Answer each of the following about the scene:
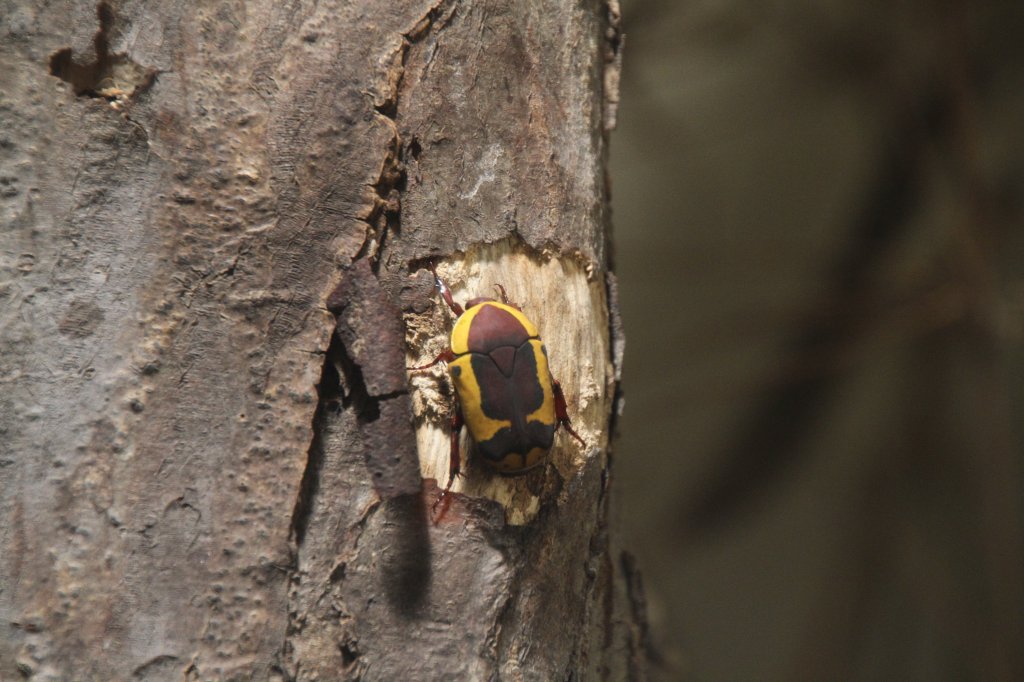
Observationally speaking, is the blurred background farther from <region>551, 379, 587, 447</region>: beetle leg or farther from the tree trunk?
the tree trunk

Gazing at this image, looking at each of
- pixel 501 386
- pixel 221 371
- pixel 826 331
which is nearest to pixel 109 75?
pixel 221 371

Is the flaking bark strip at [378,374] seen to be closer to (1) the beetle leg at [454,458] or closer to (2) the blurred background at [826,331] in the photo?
(1) the beetle leg at [454,458]

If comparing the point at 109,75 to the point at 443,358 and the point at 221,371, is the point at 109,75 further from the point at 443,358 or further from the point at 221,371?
the point at 443,358

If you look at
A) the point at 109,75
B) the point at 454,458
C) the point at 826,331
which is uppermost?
the point at 826,331

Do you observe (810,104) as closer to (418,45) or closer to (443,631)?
(418,45)

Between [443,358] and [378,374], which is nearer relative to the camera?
[378,374]

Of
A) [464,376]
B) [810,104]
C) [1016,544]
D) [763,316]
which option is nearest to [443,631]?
[464,376]
